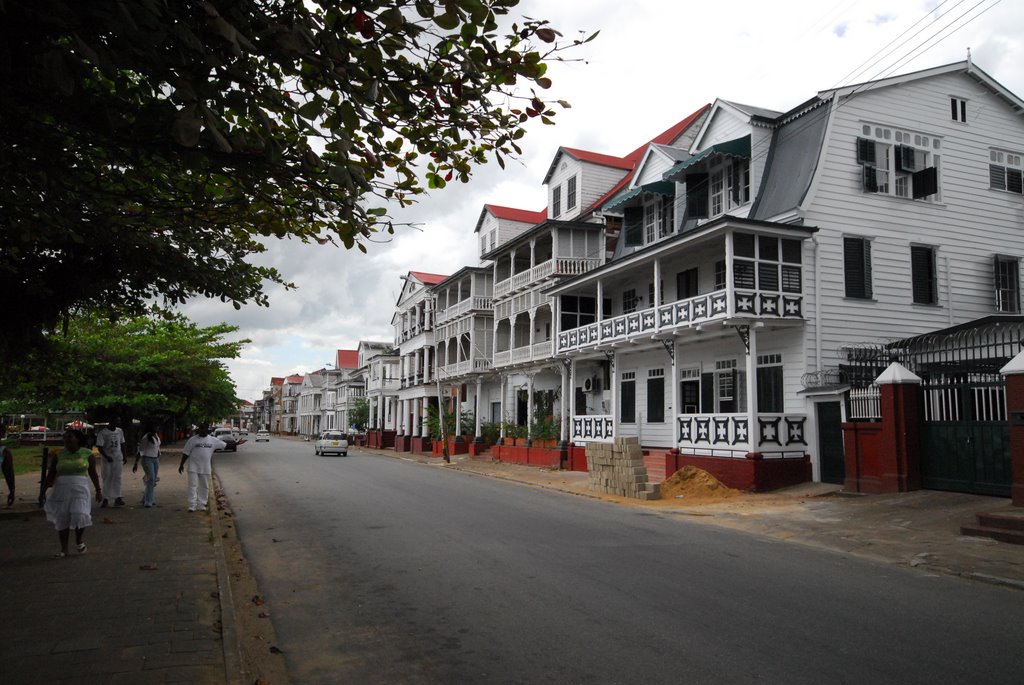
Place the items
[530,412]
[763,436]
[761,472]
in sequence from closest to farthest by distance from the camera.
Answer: [761,472] → [763,436] → [530,412]

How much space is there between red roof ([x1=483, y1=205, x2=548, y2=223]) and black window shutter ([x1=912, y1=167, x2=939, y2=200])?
21.2 m

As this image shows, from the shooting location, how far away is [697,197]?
23.6 meters

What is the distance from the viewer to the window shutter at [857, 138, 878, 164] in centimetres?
2072

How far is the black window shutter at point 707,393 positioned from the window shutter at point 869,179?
6932mm

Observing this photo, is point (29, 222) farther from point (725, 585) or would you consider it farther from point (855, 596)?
point (855, 596)

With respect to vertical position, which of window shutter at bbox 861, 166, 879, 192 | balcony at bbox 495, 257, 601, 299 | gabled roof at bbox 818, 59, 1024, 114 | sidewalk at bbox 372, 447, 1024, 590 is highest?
gabled roof at bbox 818, 59, 1024, 114

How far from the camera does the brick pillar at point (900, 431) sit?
1559 centimetres

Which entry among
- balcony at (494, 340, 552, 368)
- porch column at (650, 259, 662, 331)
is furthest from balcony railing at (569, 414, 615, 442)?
balcony at (494, 340, 552, 368)

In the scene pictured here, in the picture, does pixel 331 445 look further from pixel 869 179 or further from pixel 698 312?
pixel 869 179

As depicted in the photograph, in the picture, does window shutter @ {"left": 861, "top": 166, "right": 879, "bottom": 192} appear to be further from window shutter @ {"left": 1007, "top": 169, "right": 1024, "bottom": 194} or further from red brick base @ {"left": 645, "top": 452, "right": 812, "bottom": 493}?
red brick base @ {"left": 645, "top": 452, "right": 812, "bottom": 493}

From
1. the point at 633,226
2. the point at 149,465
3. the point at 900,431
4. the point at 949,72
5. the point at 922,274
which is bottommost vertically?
the point at 149,465

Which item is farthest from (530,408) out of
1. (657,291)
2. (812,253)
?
(812,253)

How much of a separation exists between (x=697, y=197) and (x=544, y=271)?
30.3 feet

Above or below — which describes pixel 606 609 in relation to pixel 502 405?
below
